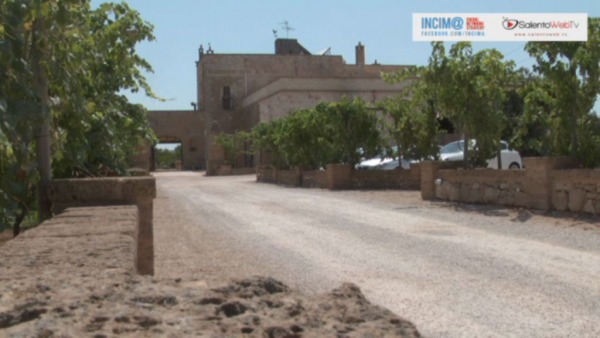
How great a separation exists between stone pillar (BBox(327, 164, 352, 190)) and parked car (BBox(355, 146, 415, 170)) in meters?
1.92

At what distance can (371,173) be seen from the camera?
906 inches

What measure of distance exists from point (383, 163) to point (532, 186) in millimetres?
12654

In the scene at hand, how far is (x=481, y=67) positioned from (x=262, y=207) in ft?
20.9

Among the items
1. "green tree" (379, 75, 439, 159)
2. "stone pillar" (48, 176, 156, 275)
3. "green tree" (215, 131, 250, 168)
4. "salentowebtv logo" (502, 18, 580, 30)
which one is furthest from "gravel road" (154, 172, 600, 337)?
"green tree" (215, 131, 250, 168)

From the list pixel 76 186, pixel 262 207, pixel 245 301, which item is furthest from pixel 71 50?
pixel 262 207

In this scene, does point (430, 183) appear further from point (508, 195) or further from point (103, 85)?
point (103, 85)

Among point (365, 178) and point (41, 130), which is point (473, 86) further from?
point (41, 130)

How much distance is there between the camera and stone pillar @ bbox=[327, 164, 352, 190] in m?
23.1

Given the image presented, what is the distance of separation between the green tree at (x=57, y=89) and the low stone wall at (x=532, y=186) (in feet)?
25.9

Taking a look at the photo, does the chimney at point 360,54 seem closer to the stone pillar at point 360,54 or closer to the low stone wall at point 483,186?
the stone pillar at point 360,54

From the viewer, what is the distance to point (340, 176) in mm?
23203

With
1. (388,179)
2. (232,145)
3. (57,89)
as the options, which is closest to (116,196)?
(57,89)

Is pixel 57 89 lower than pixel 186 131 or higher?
lower

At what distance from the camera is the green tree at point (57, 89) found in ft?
17.3
